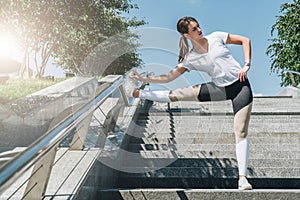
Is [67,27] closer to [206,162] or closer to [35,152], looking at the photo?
[206,162]

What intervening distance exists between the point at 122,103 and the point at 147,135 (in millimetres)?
578

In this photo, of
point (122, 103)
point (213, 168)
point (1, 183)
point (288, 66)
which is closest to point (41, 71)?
point (288, 66)

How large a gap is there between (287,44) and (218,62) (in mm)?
15044

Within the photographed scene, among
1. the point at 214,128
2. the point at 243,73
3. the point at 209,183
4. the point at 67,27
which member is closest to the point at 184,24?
the point at 243,73

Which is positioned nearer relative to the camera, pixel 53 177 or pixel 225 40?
pixel 53 177

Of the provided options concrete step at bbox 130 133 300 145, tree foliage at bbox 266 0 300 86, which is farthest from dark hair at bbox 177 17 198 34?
tree foliage at bbox 266 0 300 86

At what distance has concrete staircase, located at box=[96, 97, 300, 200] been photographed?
10.9 ft

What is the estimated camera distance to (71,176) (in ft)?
9.29

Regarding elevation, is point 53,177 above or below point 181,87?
below

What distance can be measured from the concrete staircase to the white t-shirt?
967mm

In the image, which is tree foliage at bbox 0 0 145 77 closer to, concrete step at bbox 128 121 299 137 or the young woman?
concrete step at bbox 128 121 299 137

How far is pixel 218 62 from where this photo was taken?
10.9ft

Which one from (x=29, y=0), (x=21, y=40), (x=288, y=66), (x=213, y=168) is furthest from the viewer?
(x=21, y=40)

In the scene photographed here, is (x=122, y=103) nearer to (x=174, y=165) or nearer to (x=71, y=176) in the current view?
(x=174, y=165)
